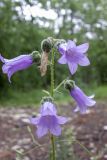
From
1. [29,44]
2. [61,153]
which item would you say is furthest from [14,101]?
[61,153]

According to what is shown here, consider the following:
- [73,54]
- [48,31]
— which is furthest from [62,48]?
[48,31]

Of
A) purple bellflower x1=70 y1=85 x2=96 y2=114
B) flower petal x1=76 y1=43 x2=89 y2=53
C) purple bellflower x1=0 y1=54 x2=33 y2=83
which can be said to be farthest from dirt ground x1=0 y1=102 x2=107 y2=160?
flower petal x1=76 y1=43 x2=89 y2=53

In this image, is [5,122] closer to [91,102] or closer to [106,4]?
[91,102]

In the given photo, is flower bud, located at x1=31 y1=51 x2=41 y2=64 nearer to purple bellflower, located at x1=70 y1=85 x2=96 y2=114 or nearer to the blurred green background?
purple bellflower, located at x1=70 y1=85 x2=96 y2=114

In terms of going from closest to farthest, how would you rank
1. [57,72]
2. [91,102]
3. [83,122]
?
1. [91,102]
2. [83,122]
3. [57,72]

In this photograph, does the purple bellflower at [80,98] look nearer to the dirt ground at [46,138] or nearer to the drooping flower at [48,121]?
the drooping flower at [48,121]
